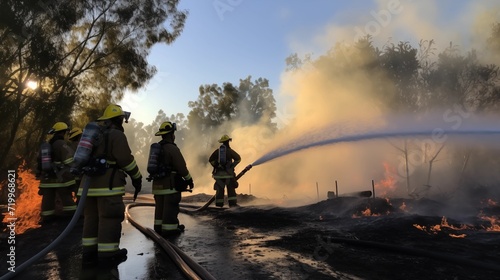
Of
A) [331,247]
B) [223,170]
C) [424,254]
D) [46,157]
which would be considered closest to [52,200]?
[46,157]

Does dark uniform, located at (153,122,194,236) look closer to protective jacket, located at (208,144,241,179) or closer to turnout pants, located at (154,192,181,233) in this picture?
turnout pants, located at (154,192,181,233)

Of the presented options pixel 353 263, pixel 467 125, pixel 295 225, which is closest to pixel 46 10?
pixel 295 225

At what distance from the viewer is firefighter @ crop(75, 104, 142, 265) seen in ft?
14.6

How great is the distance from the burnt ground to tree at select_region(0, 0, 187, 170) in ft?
41.1

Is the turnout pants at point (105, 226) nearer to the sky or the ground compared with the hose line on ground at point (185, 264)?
nearer to the sky

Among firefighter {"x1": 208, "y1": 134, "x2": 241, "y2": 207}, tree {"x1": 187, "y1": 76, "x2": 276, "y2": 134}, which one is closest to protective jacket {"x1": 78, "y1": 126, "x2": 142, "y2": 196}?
firefighter {"x1": 208, "y1": 134, "x2": 241, "y2": 207}

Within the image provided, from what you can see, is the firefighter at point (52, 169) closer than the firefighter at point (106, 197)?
No

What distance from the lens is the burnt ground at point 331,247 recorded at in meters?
3.93

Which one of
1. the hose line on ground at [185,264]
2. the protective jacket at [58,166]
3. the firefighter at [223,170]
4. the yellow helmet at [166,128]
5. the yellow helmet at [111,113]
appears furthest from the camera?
the firefighter at [223,170]

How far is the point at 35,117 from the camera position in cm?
1866

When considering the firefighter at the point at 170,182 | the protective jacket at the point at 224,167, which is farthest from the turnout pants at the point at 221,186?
the firefighter at the point at 170,182

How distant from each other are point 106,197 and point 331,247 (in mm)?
3373

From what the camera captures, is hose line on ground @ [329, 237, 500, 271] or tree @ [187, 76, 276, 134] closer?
hose line on ground @ [329, 237, 500, 271]

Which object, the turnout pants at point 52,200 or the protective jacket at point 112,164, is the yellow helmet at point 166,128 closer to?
the protective jacket at point 112,164
